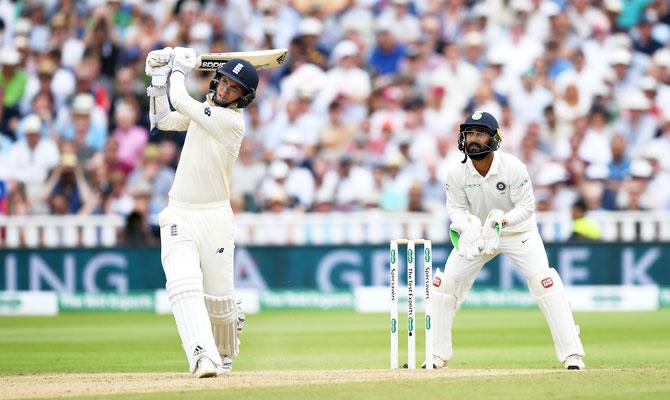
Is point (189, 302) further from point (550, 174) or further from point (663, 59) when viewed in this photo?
point (663, 59)

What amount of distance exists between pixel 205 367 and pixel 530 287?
2.25 metres

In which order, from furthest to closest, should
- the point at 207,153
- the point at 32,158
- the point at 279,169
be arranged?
the point at 32,158 < the point at 279,169 < the point at 207,153

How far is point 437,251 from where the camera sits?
1606 cm

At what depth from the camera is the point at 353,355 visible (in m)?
11.1

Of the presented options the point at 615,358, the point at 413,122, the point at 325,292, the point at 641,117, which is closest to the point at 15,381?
the point at 615,358

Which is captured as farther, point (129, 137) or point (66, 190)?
point (129, 137)

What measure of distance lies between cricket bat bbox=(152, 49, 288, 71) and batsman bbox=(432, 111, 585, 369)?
4.16ft

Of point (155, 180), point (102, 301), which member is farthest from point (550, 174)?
point (102, 301)

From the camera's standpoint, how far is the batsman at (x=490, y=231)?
912 cm

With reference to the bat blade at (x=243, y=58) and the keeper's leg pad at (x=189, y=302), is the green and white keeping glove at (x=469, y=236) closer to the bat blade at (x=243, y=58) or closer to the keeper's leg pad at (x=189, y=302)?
the bat blade at (x=243, y=58)

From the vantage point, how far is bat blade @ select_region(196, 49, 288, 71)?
29.6 feet

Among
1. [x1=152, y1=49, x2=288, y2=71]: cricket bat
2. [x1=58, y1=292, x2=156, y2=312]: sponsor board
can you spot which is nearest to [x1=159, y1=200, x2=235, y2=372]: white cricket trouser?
[x1=152, y1=49, x2=288, y2=71]: cricket bat

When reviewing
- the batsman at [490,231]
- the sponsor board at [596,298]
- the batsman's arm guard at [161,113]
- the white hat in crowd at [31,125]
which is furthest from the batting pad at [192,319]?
the white hat in crowd at [31,125]

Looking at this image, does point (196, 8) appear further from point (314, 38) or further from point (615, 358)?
point (615, 358)
